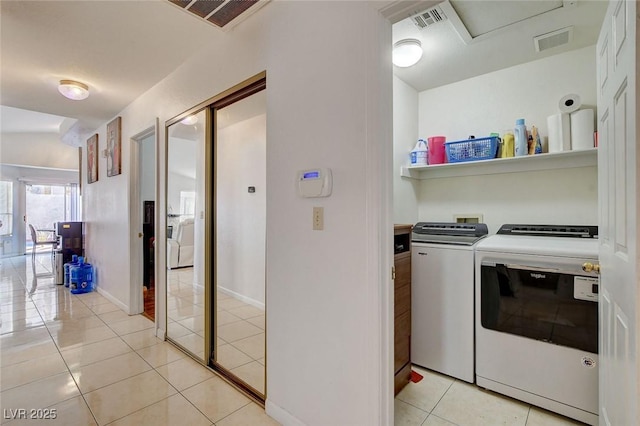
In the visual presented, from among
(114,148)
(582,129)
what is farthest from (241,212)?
(582,129)

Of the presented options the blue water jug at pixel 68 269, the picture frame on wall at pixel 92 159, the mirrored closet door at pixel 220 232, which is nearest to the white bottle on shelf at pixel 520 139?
the mirrored closet door at pixel 220 232

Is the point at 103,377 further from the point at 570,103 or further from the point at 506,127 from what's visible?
the point at 570,103

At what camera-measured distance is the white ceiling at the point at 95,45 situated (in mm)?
1892

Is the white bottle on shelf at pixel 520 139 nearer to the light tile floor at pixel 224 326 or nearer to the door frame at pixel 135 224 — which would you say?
the light tile floor at pixel 224 326

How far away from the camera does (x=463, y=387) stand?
2.03m

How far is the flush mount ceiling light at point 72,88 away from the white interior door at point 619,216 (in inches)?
155

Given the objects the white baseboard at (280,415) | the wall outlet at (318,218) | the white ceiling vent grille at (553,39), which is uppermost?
the white ceiling vent grille at (553,39)

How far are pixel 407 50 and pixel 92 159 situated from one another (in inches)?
Answer: 189

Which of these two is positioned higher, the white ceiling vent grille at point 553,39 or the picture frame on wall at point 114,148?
the white ceiling vent grille at point 553,39

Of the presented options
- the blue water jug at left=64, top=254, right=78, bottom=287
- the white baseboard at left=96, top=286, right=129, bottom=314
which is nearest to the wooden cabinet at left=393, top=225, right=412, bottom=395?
the white baseboard at left=96, top=286, right=129, bottom=314

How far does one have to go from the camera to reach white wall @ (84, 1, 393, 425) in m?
1.30

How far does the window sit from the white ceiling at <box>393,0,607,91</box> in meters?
9.80

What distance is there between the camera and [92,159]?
4.54 metres

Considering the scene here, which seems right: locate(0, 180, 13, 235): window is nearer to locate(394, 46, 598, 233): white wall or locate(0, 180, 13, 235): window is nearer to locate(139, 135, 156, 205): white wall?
locate(139, 135, 156, 205): white wall
